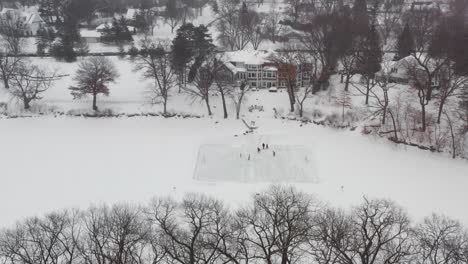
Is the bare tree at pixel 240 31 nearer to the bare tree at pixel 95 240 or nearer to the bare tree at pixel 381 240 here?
the bare tree at pixel 381 240

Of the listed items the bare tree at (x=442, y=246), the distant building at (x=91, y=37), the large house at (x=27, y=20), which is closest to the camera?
the bare tree at (x=442, y=246)

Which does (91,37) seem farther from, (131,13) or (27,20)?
A: (27,20)

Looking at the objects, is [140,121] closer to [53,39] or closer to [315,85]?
[315,85]

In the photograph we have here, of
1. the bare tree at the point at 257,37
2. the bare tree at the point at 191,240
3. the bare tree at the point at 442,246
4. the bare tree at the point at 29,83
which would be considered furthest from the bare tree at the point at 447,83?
the bare tree at the point at 29,83

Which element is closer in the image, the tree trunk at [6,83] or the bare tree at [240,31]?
the tree trunk at [6,83]

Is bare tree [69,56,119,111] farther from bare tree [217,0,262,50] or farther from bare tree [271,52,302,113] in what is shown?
bare tree [217,0,262,50]

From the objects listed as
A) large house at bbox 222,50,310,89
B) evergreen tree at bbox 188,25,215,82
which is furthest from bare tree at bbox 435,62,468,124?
evergreen tree at bbox 188,25,215,82
